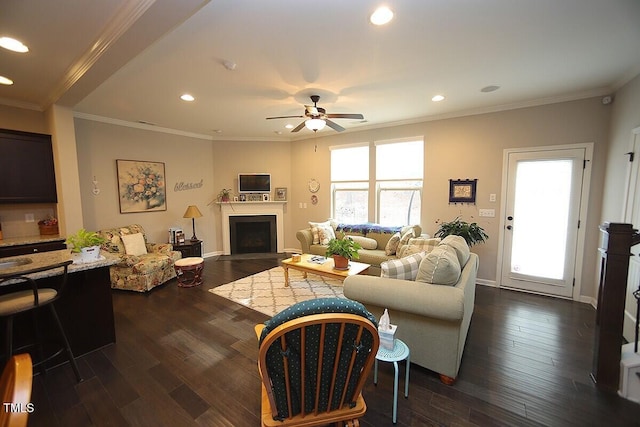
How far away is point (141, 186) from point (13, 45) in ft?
9.90

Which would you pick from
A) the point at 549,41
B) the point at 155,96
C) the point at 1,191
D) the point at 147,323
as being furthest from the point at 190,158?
the point at 549,41

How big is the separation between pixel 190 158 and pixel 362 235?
4111 mm

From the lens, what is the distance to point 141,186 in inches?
195

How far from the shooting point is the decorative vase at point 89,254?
2.33m

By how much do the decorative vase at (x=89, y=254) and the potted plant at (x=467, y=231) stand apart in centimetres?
446

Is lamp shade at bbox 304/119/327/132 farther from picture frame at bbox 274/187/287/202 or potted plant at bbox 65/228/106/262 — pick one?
picture frame at bbox 274/187/287/202

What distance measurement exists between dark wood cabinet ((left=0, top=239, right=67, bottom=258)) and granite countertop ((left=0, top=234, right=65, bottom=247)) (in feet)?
0.13

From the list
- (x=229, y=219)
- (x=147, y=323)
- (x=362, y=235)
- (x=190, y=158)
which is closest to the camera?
(x=147, y=323)

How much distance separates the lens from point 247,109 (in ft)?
13.2

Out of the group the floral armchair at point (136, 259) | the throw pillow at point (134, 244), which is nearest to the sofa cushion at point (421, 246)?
the floral armchair at point (136, 259)

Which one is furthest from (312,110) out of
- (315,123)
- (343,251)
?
(343,251)

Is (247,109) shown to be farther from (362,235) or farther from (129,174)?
(362,235)

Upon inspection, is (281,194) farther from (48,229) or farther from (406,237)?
(48,229)

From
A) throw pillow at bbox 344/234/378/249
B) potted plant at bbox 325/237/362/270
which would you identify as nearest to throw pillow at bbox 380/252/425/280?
potted plant at bbox 325/237/362/270
